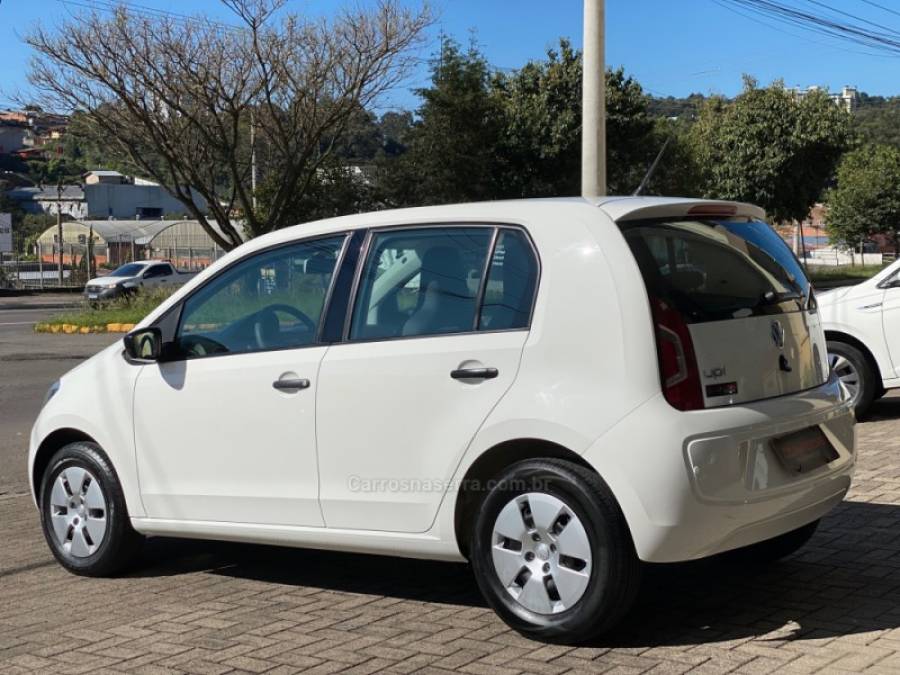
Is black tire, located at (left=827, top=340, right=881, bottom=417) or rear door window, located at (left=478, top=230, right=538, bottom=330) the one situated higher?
rear door window, located at (left=478, top=230, right=538, bottom=330)

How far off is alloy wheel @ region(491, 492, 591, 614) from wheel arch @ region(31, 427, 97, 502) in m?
2.53

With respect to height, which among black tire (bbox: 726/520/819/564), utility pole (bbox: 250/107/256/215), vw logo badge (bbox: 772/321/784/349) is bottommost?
black tire (bbox: 726/520/819/564)

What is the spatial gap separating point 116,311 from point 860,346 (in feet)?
68.6

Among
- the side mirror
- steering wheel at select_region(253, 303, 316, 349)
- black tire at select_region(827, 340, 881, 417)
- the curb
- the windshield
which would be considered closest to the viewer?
steering wheel at select_region(253, 303, 316, 349)

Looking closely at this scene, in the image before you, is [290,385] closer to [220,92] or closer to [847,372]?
[847,372]

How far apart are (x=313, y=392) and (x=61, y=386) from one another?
1782 mm

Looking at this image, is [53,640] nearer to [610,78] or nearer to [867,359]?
[867,359]

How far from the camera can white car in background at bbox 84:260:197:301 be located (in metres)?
33.2

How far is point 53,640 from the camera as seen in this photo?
4996mm

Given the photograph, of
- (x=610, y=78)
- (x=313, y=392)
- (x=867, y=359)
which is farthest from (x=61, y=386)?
(x=610, y=78)

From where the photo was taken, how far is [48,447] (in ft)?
20.6

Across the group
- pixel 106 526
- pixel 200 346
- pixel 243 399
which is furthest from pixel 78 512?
pixel 243 399

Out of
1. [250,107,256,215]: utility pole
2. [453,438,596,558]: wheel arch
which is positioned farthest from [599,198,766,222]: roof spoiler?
[250,107,256,215]: utility pole

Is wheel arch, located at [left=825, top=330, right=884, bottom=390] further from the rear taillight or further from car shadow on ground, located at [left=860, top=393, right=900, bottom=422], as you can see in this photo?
the rear taillight
